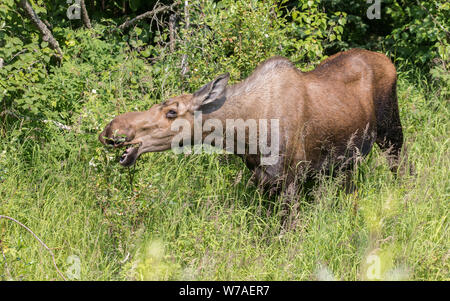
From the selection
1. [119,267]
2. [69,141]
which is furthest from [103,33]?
[119,267]

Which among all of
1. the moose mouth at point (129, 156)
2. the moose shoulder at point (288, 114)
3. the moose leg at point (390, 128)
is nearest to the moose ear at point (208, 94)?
the moose shoulder at point (288, 114)

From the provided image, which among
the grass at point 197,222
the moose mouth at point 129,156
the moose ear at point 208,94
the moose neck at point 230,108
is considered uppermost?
the moose ear at point 208,94

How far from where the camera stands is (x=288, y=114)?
5742 millimetres

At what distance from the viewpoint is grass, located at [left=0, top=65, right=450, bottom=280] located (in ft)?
15.2

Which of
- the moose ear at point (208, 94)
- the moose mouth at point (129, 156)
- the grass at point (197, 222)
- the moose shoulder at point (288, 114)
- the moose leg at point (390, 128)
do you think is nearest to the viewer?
the grass at point (197, 222)

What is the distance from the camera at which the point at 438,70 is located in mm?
7770

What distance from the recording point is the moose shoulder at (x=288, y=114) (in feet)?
18.1

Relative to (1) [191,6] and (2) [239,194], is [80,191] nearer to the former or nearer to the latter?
(2) [239,194]

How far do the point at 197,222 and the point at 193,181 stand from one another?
0.90 m

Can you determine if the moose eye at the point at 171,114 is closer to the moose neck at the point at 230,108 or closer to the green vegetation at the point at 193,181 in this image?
the moose neck at the point at 230,108

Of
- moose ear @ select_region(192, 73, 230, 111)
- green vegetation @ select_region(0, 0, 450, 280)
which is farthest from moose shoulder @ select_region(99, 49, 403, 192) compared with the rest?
green vegetation @ select_region(0, 0, 450, 280)

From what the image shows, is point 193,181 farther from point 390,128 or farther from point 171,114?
point 390,128

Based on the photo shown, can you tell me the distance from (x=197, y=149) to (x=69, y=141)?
4.89ft

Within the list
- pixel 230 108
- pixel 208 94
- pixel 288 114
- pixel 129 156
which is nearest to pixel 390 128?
→ pixel 288 114
